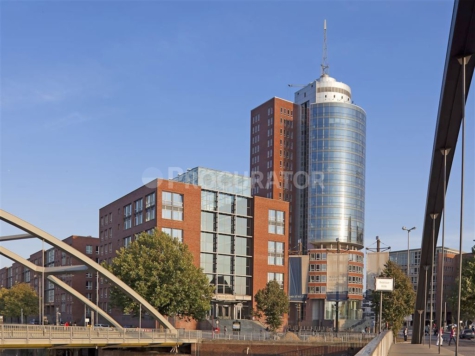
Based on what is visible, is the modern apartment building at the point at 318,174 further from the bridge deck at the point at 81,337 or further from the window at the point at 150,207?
the bridge deck at the point at 81,337

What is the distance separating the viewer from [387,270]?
195 feet

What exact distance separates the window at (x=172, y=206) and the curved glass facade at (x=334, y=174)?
63049mm

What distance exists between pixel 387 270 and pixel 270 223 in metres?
32.1

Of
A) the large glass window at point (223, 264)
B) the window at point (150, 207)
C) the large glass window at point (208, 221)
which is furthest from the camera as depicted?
the large glass window at point (223, 264)

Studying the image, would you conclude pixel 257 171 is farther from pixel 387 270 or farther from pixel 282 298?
pixel 387 270

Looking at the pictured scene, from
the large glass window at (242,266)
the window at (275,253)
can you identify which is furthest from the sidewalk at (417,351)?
the window at (275,253)

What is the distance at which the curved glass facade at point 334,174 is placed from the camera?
136750 millimetres

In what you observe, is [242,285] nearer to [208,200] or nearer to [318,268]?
[208,200]

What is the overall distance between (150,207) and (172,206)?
304 cm

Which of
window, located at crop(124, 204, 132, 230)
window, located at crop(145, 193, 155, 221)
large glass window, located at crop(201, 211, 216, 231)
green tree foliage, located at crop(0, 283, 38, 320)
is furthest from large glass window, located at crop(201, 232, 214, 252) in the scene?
green tree foliage, located at crop(0, 283, 38, 320)

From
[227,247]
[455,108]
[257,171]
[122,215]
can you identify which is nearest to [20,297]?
[122,215]

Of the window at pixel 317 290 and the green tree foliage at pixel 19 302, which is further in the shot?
the window at pixel 317 290

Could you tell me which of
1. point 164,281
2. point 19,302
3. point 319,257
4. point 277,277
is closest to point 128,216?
point 277,277

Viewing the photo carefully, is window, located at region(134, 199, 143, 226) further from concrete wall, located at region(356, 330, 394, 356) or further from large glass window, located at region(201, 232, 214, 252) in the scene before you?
concrete wall, located at region(356, 330, 394, 356)
